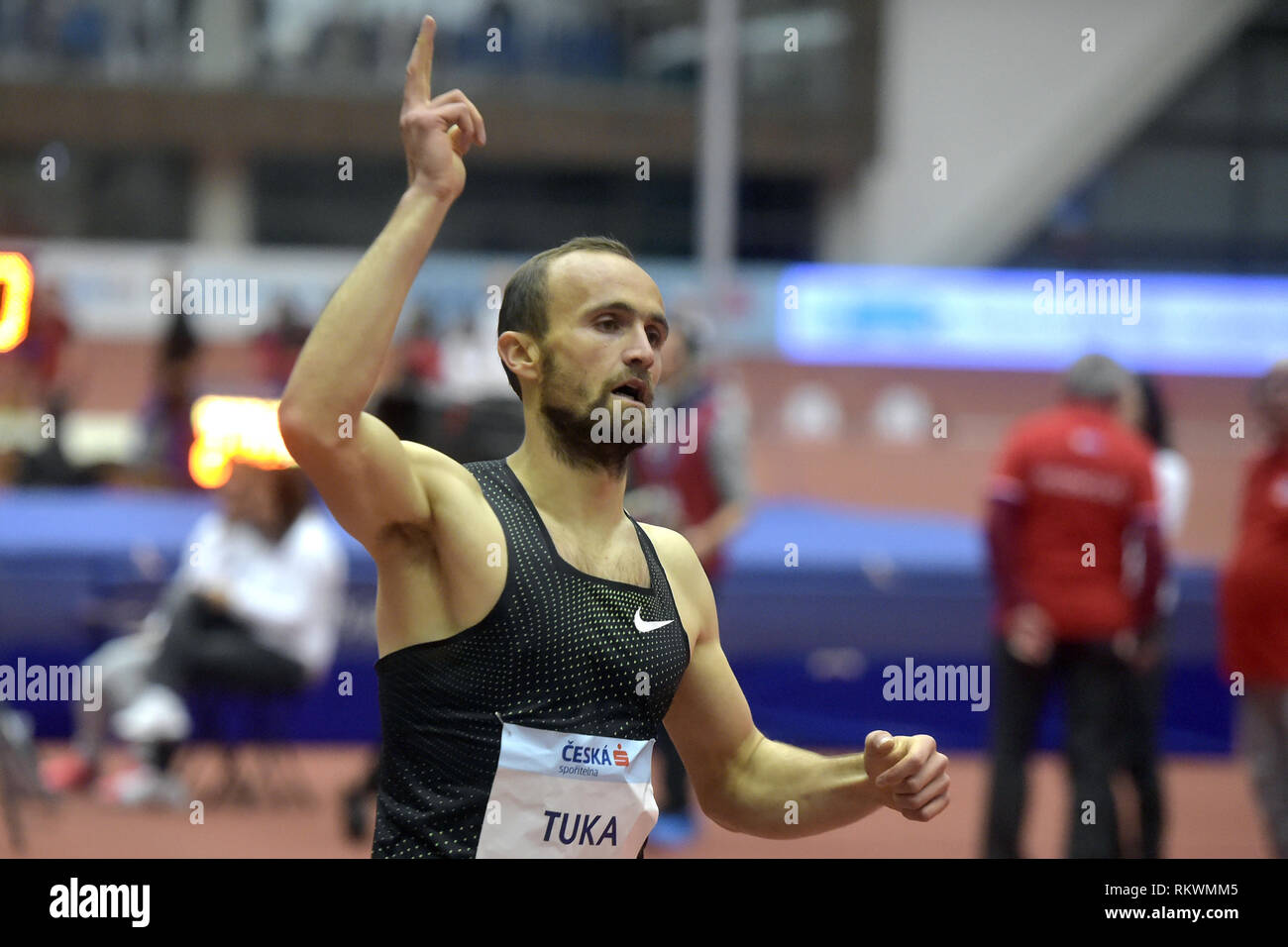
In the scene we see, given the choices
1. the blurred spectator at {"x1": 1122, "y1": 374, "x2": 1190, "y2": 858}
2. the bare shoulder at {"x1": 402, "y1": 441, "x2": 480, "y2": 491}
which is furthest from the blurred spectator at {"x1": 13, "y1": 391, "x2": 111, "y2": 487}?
the bare shoulder at {"x1": 402, "y1": 441, "x2": 480, "y2": 491}

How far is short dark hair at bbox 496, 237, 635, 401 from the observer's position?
213cm

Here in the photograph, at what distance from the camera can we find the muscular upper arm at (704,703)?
227cm

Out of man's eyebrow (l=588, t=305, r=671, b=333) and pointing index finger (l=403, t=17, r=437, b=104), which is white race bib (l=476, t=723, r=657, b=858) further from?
pointing index finger (l=403, t=17, r=437, b=104)

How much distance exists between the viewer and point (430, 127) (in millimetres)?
1878

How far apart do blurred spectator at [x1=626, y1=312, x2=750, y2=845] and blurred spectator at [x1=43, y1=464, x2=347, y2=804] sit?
5.31ft

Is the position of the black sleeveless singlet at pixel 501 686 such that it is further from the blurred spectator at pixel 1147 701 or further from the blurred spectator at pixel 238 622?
the blurred spectator at pixel 238 622

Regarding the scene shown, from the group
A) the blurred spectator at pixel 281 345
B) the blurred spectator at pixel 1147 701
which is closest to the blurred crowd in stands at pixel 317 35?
the blurred spectator at pixel 281 345

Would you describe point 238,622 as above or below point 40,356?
below

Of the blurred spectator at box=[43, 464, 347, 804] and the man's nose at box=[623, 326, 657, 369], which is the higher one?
the man's nose at box=[623, 326, 657, 369]

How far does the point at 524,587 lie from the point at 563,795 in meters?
0.29

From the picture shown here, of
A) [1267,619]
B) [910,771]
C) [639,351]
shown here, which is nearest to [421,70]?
[639,351]

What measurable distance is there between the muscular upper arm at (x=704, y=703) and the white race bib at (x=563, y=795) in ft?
0.65

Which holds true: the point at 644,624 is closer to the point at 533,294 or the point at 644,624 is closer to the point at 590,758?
the point at 590,758
